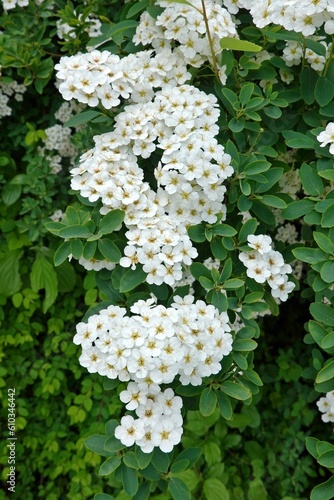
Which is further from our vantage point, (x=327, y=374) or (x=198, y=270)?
(x=198, y=270)

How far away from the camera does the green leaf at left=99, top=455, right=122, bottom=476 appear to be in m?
1.30

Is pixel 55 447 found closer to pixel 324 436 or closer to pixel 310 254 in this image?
pixel 324 436

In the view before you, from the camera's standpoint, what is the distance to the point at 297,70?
1.72 m

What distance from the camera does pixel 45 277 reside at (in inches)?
89.4

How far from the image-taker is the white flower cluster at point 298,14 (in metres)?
1.41

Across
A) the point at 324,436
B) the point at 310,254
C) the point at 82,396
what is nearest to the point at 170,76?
the point at 310,254

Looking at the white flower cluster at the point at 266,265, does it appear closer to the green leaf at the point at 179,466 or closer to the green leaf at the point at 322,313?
the green leaf at the point at 322,313

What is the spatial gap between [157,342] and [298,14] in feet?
3.19

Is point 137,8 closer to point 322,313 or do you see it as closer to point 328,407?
point 322,313

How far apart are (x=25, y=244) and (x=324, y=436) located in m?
1.71

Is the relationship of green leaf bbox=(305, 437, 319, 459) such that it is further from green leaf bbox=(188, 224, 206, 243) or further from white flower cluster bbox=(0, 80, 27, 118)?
white flower cluster bbox=(0, 80, 27, 118)

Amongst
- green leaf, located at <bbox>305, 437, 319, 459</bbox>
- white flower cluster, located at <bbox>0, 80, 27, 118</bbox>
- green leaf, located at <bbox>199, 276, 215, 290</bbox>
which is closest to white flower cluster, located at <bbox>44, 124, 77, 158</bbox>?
white flower cluster, located at <bbox>0, 80, 27, 118</bbox>

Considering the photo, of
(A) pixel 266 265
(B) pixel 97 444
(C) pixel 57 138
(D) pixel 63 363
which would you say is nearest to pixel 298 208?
(A) pixel 266 265

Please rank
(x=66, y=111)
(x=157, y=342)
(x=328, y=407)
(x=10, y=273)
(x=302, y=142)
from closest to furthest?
(x=157, y=342) < (x=302, y=142) < (x=328, y=407) < (x=66, y=111) < (x=10, y=273)
